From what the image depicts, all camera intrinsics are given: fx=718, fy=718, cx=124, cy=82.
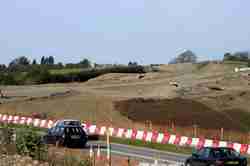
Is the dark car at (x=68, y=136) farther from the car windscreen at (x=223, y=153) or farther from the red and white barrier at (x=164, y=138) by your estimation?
the car windscreen at (x=223, y=153)

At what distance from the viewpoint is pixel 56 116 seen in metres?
70.9

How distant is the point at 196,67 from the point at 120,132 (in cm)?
11019

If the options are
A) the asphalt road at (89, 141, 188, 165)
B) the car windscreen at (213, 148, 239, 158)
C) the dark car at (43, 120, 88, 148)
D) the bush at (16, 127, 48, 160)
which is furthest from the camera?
the dark car at (43, 120, 88, 148)

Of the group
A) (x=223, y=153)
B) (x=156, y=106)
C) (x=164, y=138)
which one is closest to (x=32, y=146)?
(x=223, y=153)

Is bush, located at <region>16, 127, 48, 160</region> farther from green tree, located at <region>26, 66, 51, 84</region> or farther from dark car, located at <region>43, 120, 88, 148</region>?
green tree, located at <region>26, 66, 51, 84</region>

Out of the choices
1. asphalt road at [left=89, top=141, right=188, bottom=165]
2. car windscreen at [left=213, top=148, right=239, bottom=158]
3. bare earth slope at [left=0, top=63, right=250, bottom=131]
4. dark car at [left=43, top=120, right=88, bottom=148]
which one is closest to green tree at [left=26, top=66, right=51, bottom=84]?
bare earth slope at [left=0, top=63, right=250, bottom=131]

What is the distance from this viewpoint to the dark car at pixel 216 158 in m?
27.0

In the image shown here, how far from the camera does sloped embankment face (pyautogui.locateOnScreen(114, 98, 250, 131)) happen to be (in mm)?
62250

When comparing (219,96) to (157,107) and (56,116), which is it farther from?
(56,116)

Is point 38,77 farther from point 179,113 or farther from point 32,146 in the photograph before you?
point 32,146

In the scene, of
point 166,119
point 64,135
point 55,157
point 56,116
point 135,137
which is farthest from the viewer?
point 56,116

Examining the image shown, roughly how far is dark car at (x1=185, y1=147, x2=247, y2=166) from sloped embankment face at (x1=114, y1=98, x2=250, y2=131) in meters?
30.4

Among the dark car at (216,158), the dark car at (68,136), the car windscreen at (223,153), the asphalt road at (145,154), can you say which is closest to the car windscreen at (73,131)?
the dark car at (68,136)

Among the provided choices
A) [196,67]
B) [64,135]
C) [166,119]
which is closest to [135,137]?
[64,135]
